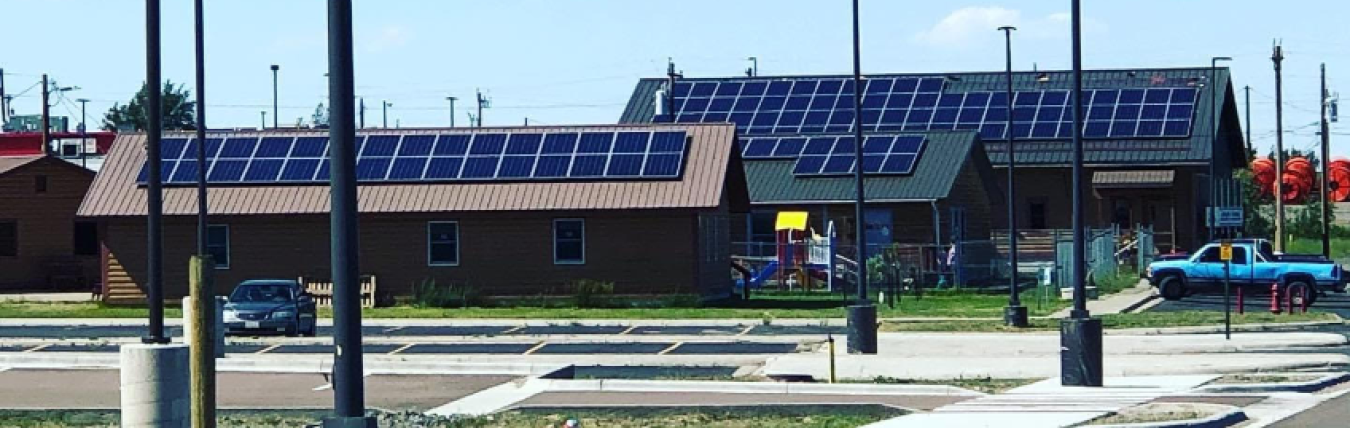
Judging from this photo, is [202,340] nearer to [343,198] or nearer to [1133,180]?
[343,198]

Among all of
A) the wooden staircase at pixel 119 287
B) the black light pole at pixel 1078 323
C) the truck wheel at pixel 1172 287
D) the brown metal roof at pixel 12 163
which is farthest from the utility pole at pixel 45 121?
the black light pole at pixel 1078 323

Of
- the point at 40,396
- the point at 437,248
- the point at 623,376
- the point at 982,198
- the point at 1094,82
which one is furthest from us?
the point at 1094,82

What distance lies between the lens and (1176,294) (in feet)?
172

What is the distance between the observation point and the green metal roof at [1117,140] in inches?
2822

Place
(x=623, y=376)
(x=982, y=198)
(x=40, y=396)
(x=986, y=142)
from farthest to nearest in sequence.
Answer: (x=986, y=142), (x=982, y=198), (x=623, y=376), (x=40, y=396)

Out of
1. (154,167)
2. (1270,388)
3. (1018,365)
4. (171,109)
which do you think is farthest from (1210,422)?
(171,109)

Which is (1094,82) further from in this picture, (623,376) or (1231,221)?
(623,376)

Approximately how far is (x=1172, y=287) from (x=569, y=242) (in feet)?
48.3

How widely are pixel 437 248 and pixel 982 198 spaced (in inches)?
910

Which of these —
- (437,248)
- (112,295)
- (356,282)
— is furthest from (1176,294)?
(356,282)

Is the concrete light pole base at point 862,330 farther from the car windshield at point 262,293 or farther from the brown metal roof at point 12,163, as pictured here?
the brown metal roof at point 12,163

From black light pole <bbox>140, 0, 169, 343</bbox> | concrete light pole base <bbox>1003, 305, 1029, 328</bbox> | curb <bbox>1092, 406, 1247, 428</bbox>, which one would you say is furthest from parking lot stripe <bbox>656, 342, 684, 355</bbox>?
black light pole <bbox>140, 0, 169, 343</bbox>

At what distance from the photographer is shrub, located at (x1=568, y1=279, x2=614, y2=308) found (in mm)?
49188

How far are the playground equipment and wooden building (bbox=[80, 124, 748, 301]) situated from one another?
19.1ft
